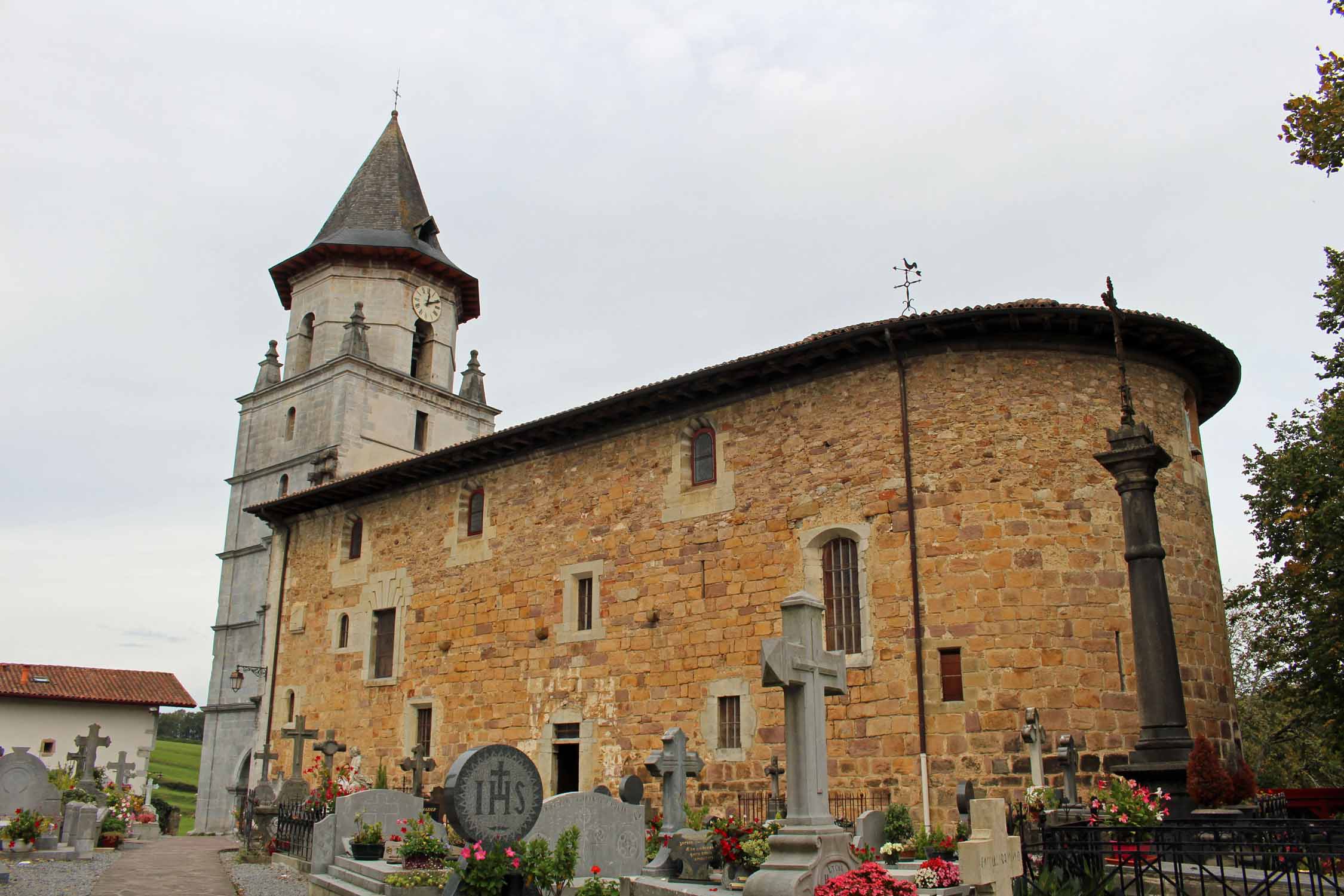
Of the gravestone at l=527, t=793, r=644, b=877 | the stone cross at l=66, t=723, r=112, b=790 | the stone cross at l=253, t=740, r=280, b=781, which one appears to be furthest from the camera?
the stone cross at l=66, t=723, r=112, b=790

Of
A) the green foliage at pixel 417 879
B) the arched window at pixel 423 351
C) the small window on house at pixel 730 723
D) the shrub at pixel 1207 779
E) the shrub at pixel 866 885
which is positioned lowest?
the green foliage at pixel 417 879

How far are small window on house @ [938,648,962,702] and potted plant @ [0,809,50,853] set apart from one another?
14464 millimetres

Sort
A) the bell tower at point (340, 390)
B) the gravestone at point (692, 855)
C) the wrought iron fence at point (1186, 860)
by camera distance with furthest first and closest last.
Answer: the bell tower at point (340, 390) → the gravestone at point (692, 855) → the wrought iron fence at point (1186, 860)

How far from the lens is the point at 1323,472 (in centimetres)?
1728

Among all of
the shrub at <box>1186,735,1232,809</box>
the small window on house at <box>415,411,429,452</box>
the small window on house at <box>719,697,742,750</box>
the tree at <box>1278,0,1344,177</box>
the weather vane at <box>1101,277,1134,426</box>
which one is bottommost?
the shrub at <box>1186,735,1232,809</box>

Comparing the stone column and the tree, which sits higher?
the tree

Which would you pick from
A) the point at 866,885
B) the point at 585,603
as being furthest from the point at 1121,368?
the point at 585,603

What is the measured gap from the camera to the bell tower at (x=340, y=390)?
106 feet

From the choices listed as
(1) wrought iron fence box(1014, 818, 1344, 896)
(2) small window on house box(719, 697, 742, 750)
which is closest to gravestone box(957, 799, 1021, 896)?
(1) wrought iron fence box(1014, 818, 1344, 896)

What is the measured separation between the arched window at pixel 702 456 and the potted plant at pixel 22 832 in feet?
39.4

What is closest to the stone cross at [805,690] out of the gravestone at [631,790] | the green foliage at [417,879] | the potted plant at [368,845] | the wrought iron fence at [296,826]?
the green foliage at [417,879]

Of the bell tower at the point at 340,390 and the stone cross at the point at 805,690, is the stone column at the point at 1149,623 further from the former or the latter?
the bell tower at the point at 340,390

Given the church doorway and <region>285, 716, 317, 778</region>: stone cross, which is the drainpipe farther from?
<region>285, 716, 317, 778</region>: stone cross

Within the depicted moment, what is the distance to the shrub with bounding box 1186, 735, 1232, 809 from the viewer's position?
1058cm
